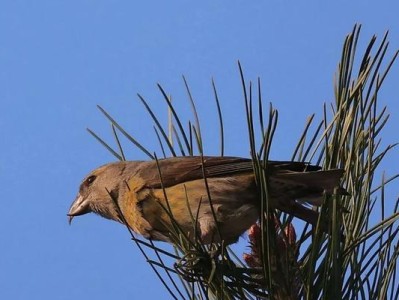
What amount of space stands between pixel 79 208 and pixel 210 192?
52.3 inches

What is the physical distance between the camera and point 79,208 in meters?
4.61

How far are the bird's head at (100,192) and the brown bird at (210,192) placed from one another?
2 cm

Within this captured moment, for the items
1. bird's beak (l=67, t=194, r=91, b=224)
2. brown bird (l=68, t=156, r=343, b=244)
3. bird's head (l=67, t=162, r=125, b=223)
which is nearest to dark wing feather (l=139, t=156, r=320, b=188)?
brown bird (l=68, t=156, r=343, b=244)

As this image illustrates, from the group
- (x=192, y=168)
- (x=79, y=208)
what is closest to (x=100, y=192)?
(x=79, y=208)

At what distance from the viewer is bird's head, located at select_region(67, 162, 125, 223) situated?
4195 millimetres

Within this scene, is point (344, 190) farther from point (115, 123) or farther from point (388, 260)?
point (115, 123)

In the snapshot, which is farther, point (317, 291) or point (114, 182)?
point (114, 182)

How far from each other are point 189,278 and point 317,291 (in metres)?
0.43

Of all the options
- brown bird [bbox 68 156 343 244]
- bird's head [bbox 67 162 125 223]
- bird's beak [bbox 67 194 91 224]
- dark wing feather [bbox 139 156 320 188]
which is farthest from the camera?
bird's beak [bbox 67 194 91 224]

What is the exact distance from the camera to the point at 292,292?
2.63 m

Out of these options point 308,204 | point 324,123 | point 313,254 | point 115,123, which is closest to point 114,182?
point 115,123

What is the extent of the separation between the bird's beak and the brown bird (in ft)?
1.22

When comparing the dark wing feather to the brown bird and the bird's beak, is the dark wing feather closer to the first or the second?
the brown bird

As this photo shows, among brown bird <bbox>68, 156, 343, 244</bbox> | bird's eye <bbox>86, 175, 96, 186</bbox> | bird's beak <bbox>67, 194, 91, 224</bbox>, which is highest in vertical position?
bird's eye <bbox>86, 175, 96, 186</bbox>
